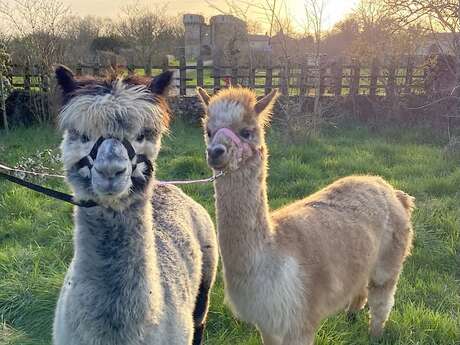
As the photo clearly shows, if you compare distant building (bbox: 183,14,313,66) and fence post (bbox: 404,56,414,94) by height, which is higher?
distant building (bbox: 183,14,313,66)

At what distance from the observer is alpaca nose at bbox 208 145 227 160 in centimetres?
282

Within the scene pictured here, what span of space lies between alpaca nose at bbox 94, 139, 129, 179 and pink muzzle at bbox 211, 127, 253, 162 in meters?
1.18

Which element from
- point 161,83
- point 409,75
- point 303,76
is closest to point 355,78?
point 409,75

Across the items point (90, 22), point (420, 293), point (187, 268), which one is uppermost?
point (90, 22)

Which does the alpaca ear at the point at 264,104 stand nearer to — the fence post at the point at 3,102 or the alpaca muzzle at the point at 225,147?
the alpaca muzzle at the point at 225,147

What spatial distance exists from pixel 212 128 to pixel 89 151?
1322 mm

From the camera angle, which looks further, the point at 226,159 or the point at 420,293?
the point at 420,293

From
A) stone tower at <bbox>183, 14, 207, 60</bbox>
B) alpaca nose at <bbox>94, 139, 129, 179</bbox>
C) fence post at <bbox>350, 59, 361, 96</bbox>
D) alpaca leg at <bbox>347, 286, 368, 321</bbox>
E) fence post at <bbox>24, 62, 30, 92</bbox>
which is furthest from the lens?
stone tower at <bbox>183, 14, 207, 60</bbox>

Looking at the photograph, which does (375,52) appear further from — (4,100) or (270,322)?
(270,322)

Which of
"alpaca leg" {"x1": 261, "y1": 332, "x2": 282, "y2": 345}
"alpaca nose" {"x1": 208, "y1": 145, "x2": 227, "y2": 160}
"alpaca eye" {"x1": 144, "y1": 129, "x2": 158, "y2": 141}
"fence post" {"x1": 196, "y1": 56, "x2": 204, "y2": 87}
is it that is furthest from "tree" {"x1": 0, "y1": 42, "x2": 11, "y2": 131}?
"alpaca eye" {"x1": 144, "y1": 129, "x2": 158, "y2": 141}

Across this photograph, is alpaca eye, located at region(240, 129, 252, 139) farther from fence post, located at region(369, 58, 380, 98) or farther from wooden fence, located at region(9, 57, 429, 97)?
fence post, located at region(369, 58, 380, 98)

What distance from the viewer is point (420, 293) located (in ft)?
13.7

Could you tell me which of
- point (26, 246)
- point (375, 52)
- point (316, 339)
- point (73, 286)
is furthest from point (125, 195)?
point (375, 52)

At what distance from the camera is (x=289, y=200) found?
6133 mm
